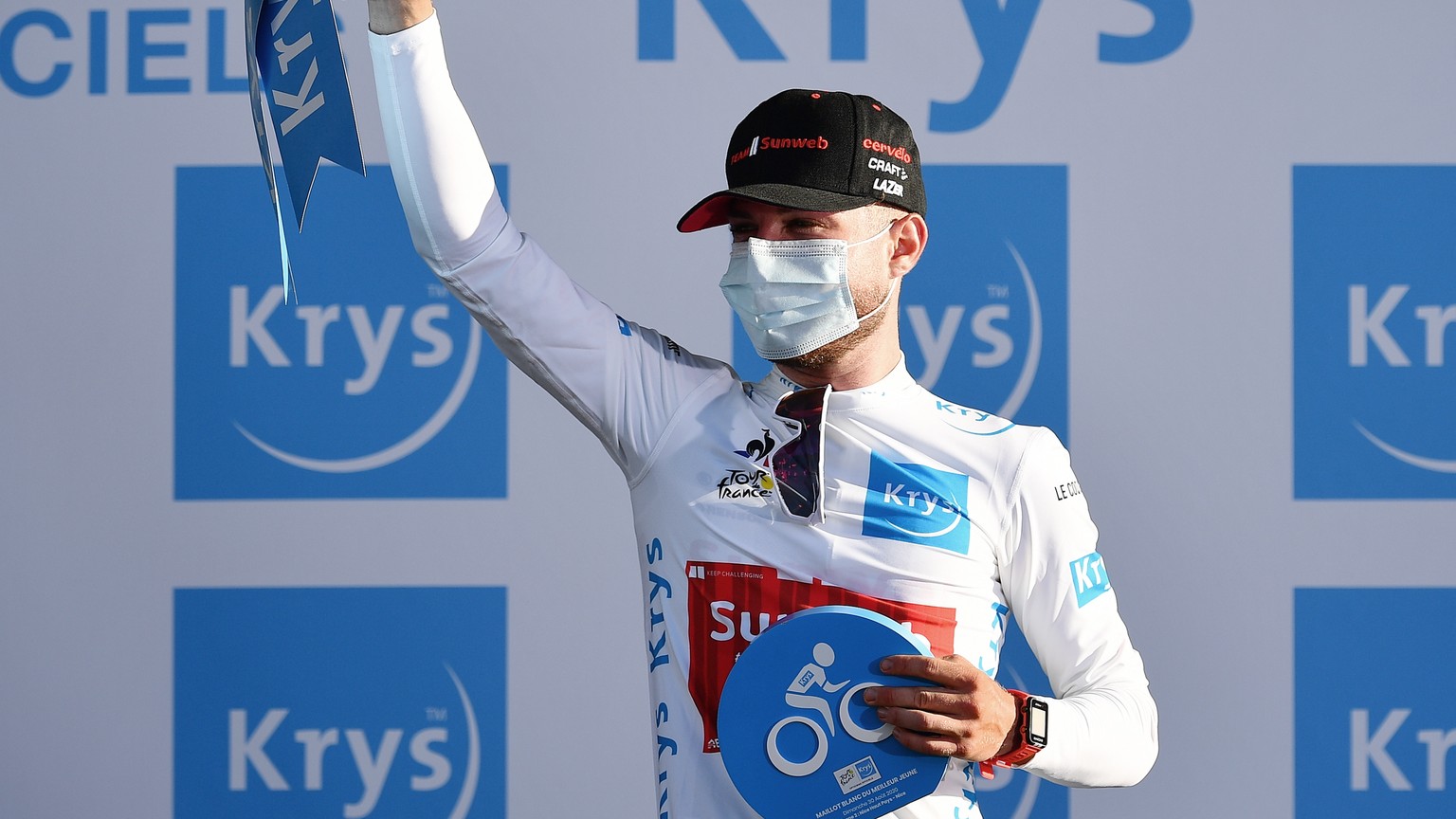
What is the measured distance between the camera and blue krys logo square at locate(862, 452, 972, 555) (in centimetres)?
130

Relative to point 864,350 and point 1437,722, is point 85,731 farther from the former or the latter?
point 1437,722

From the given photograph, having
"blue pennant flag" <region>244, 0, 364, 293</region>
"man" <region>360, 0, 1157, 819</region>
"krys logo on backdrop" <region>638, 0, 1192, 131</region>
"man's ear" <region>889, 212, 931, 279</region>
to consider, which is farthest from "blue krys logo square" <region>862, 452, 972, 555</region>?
"krys logo on backdrop" <region>638, 0, 1192, 131</region>

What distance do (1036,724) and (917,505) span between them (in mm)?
245

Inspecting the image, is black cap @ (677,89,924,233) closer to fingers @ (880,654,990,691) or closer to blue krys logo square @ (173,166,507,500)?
fingers @ (880,654,990,691)

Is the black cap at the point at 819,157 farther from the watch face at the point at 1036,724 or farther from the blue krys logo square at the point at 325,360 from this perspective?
the blue krys logo square at the point at 325,360

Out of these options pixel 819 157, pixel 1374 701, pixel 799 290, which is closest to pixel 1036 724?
pixel 799 290

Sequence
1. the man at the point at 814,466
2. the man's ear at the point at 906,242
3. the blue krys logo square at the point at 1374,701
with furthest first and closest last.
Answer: the blue krys logo square at the point at 1374,701, the man's ear at the point at 906,242, the man at the point at 814,466

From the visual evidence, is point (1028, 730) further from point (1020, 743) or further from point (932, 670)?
point (932, 670)

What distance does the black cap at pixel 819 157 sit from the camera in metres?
1.31

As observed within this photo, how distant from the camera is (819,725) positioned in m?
1.19

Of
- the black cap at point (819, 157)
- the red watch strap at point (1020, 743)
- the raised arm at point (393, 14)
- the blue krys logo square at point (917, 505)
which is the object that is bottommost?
the red watch strap at point (1020, 743)

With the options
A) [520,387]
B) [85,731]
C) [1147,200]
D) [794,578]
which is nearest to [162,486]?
[85,731]

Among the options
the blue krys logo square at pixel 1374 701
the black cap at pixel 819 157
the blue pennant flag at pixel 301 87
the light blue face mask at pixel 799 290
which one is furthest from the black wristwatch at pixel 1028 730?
the blue krys logo square at pixel 1374 701

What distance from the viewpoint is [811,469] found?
4.29ft
